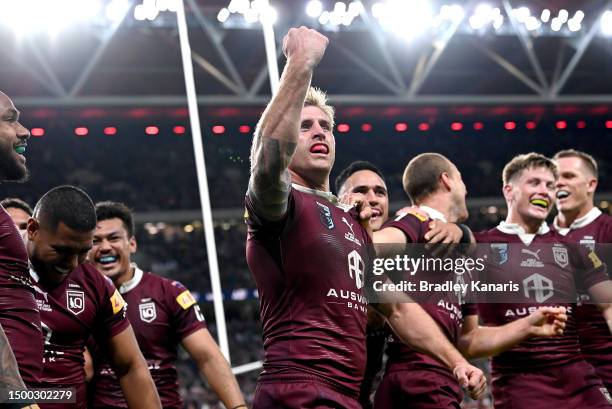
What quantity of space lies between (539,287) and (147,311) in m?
2.21

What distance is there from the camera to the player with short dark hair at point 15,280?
3123 millimetres

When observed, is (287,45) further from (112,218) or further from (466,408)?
(466,408)

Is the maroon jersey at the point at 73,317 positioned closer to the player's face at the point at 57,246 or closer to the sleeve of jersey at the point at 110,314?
the sleeve of jersey at the point at 110,314

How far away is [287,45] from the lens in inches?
119

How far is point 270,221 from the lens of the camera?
10.0 ft

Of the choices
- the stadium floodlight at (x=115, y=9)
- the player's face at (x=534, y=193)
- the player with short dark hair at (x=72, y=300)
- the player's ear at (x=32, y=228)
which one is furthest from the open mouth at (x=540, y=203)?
the stadium floodlight at (x=115, y=9)

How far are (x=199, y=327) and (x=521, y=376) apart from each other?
182cm

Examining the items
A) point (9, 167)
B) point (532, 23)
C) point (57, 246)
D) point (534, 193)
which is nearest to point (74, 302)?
point (57, 246)

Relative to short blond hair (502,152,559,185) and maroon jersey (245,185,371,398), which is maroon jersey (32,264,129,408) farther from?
short blond hair (502,152,559,185)

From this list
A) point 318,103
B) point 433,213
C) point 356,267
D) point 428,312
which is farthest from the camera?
point 433,213

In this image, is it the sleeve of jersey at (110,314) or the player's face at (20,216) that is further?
the player's face at (20,216)

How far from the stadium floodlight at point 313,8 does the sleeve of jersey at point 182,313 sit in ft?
37.8

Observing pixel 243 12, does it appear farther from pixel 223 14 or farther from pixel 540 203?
pixel 540 203

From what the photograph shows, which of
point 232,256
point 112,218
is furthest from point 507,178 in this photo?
point 232,256
